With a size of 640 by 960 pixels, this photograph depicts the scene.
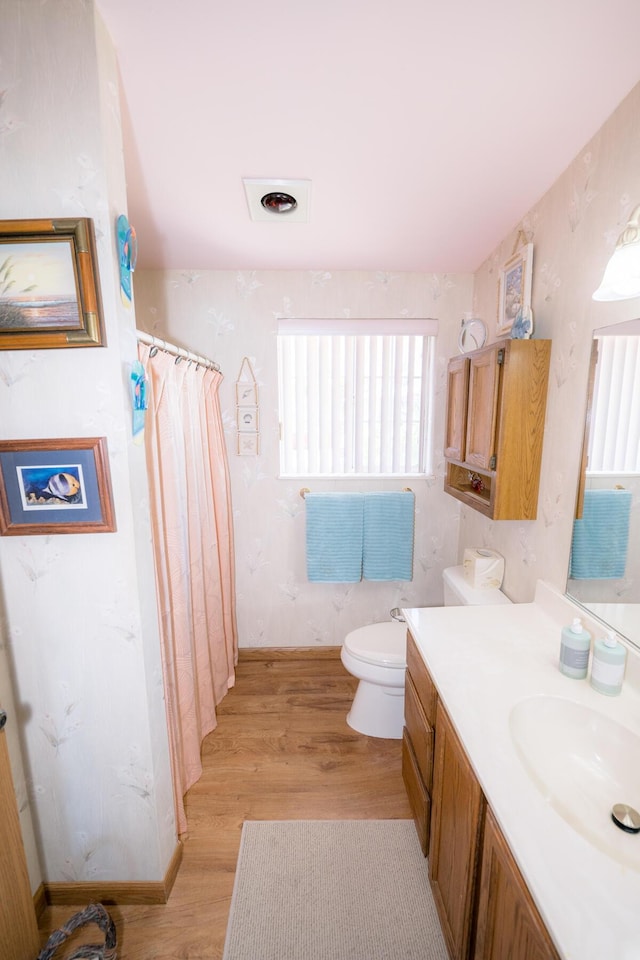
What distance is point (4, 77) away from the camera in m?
0.96

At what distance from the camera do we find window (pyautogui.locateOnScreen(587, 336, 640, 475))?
113 centimetres

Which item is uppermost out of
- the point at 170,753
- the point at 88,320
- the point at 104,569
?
the point at 88,320

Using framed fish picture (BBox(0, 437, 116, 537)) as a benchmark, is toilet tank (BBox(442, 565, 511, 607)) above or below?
below

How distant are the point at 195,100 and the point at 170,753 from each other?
82.7 inches

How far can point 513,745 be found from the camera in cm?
92

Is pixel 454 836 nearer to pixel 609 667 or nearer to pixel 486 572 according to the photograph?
pixel 609 667

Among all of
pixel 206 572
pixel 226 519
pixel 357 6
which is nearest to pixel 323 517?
pixel 226 519

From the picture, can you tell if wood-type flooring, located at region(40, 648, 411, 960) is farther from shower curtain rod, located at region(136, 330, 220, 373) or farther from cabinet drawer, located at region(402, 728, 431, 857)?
shower curtain rod, located at region(136, 330, 220, 373)

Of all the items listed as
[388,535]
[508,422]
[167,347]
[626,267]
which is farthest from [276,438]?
[626,267]

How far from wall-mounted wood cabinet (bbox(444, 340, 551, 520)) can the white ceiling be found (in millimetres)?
620

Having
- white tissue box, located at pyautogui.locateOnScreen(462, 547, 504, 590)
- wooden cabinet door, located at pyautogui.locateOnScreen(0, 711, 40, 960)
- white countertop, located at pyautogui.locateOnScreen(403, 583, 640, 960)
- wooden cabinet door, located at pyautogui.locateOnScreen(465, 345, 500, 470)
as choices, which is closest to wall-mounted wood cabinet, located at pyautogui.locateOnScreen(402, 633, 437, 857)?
white countertop, located at pyautogui.locateOnScreen(403, 583, 640, 960)

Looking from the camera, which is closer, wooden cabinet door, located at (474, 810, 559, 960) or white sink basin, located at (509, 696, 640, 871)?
wooden cabinet door, located at (474, 810, 559, 960)

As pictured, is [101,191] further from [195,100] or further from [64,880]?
[64,880]

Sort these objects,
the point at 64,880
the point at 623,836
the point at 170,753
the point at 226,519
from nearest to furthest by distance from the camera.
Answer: the point at 623,836 < the point at 64,880 < the point at 170,753 < the point at 226,519
